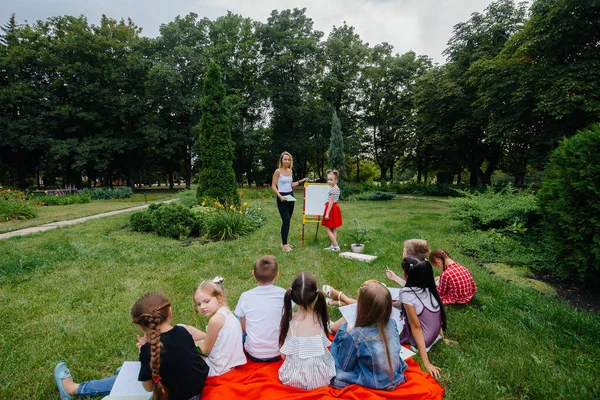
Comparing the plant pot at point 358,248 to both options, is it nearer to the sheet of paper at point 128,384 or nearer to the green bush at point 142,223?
the sheet of paper at point 128,384

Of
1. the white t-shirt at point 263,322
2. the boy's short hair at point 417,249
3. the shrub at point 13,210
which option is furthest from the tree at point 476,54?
the shrub at point 13,210

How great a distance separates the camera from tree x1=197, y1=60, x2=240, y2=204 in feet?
29.7

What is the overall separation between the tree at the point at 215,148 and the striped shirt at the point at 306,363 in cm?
725

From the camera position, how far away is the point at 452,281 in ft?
11.1

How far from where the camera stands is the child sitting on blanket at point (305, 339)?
2031 millimetres

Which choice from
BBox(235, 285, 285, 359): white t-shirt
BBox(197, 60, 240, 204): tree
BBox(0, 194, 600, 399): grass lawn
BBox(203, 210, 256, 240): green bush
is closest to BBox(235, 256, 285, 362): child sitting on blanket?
BBox(235, 285, 285, 359): white t-shirt

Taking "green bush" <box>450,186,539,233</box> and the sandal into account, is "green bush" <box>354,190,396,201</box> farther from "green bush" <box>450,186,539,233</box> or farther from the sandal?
the sandal

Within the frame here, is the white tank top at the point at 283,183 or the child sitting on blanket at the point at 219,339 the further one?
the white tank top at the point at 283,183

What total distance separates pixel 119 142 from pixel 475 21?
1074 inches

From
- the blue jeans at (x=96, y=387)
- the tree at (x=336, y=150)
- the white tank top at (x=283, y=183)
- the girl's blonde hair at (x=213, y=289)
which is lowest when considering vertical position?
the blue jeans at (x=96, y=387)

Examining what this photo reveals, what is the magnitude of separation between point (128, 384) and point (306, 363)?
49.8 inches

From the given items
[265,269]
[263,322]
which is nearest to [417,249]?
[265,269]

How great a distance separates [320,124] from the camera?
27.2 meters

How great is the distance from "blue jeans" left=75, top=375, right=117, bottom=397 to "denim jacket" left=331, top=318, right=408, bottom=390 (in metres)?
1.67
